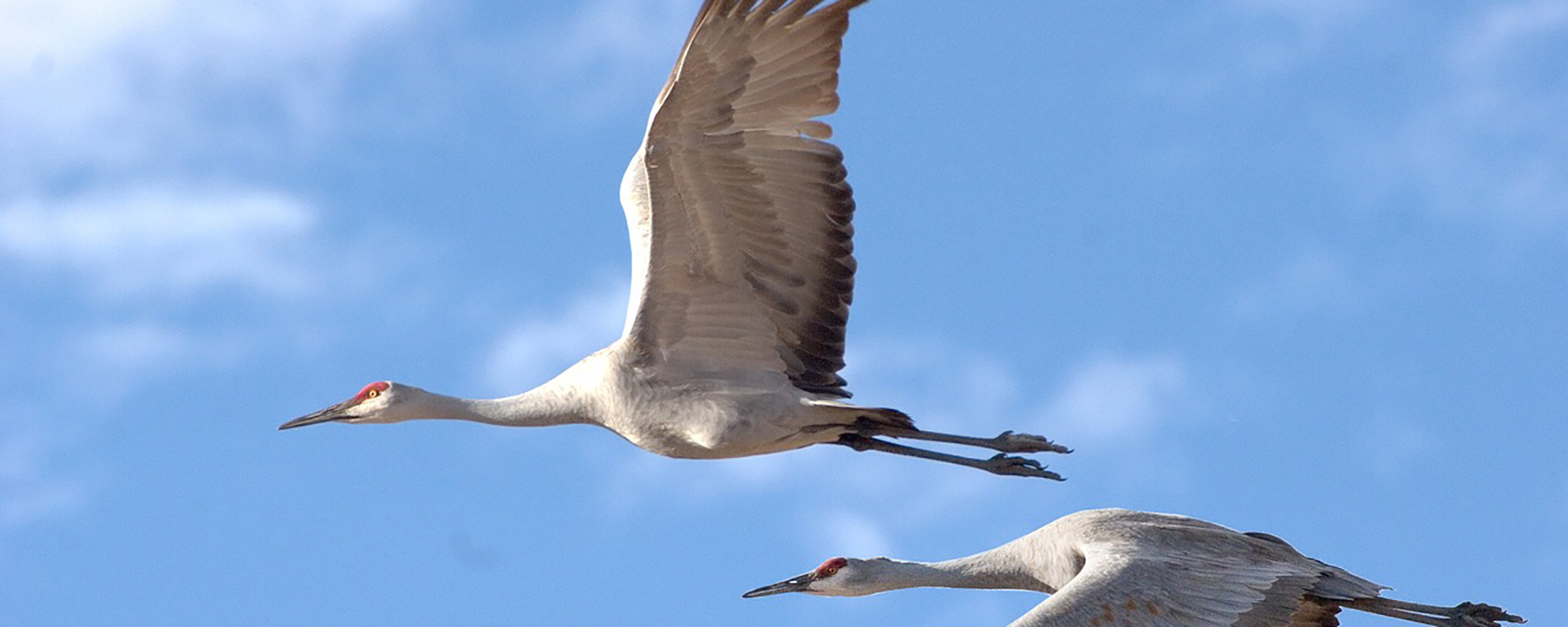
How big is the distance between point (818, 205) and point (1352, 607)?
3.50m

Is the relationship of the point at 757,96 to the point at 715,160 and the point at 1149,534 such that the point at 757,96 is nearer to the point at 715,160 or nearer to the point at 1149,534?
the point at 715,160

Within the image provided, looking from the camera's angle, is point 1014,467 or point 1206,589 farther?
point 1014,467

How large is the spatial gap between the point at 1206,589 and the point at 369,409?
16.1 ft

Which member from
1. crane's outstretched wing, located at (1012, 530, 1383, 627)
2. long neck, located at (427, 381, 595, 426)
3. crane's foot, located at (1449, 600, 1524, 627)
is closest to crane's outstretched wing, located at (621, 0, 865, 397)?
long neck, located at (427, 381, 595, 426)

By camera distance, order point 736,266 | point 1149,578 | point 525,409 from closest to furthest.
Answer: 1. point 1149,578
2. point 736,266
3. point 525,409

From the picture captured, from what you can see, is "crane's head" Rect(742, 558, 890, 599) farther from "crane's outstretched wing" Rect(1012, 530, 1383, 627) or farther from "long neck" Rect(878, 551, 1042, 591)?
"crane's outstretched wing" Rect(1012, 530, 1383, 627)

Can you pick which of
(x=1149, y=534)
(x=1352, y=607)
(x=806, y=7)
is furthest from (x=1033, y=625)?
(x=806, y=7)

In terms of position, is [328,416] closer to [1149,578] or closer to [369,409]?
[369,409]

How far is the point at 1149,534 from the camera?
43.3 feet

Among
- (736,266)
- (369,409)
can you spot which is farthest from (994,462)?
(369,409)

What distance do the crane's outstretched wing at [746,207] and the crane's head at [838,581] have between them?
118cm

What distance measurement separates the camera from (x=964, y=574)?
1423 cm

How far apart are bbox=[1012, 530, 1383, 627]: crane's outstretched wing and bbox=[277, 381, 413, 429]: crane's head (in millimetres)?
4061

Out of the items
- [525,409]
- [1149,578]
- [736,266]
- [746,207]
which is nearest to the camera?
[1149,578]
